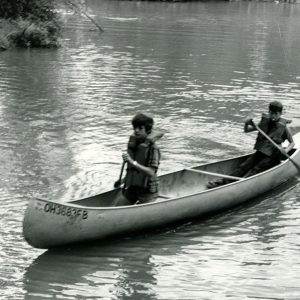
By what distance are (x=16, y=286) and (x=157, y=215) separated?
2219mm

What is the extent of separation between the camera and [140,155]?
919 cm

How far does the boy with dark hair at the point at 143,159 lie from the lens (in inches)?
352

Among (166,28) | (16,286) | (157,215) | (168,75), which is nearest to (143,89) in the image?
(168,75)

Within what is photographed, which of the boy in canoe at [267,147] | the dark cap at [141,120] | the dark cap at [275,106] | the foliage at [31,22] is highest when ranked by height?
the foliage at [31,22]

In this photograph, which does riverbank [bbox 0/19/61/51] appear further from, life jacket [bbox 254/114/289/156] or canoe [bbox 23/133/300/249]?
life jacket [bbox 254/114/289/156]

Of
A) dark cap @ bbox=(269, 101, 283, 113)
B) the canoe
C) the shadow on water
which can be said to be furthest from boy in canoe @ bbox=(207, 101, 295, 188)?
the shadow on water

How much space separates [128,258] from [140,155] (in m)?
1.33

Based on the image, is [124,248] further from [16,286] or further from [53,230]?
[16,286]

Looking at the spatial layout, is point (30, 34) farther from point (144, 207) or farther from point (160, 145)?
point (144, 207)

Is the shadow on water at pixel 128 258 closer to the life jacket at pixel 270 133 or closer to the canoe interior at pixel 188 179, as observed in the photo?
the canoe interior at pixel 188 179

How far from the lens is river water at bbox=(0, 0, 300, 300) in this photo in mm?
8469

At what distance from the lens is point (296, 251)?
9422 millimetres

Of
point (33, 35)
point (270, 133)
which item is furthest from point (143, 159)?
point (33, 35)

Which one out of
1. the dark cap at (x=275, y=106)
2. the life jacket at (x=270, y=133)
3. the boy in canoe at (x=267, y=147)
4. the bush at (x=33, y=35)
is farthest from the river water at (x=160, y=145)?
the dark cap at (x=275, y=106)
